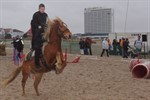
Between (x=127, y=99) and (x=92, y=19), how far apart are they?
3760 inches

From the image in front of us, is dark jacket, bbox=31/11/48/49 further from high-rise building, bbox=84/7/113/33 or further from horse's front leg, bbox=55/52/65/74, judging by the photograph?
high-rise building, bbox=84/7/113/33

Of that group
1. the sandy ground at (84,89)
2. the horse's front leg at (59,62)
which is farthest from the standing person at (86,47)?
the horse's front leg at (59,62)

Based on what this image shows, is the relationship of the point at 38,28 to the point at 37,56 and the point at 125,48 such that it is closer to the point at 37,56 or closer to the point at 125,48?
the point at 37,56

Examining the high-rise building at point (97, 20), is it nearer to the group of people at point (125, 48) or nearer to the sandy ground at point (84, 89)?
the group of people at point (125, 48)

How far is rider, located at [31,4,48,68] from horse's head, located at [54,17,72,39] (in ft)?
1.65

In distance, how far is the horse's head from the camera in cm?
923

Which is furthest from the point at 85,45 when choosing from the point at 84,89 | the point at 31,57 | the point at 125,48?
the point at 31,57

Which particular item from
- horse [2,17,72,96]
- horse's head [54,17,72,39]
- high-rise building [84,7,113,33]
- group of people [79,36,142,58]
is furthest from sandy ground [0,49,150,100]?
high-rise building [84,7,113,33]

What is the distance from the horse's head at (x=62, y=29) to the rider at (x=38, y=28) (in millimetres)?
504

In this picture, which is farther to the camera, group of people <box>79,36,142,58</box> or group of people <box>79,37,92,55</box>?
group of people <box>79,37,92,55</box>

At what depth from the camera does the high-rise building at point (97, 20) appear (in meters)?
103

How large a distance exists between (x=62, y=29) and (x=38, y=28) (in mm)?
852

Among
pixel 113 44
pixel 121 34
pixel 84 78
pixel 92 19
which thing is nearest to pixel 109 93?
pixel 84 78

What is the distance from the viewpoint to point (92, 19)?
105 m
